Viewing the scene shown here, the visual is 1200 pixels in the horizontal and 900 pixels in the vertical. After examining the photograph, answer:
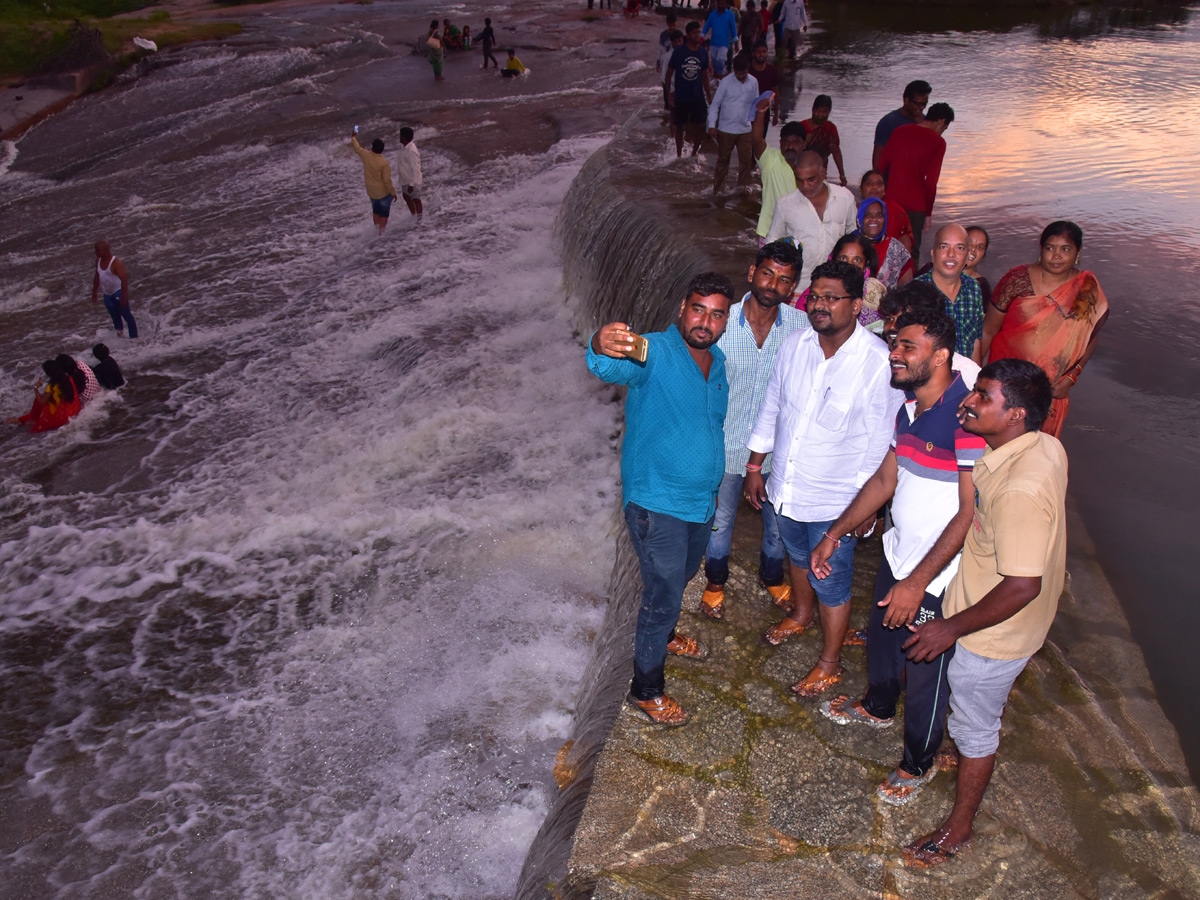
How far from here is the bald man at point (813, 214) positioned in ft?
16.6

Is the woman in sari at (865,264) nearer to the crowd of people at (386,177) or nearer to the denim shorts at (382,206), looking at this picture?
the crowd of people at (386,177)

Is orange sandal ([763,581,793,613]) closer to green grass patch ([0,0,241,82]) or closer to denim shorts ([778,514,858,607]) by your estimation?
denim shorts ([778,514,858,607])

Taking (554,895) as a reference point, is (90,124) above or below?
above

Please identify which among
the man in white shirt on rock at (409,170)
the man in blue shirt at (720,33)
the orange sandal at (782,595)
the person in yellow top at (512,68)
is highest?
the man in blue shirt at (720,33)

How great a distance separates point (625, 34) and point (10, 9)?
747 inches

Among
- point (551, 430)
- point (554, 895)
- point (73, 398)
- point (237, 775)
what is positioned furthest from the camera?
point (73, 398)

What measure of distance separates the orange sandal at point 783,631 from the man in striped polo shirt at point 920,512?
0.76 meters

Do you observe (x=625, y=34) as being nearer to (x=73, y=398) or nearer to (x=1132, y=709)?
(x=73, y=398)

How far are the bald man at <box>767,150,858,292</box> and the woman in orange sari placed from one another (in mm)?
1128

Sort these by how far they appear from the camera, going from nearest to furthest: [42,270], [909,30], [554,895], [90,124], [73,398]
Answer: [554,895] < [73,398] < [42,270] < [90,124] < [909,30]

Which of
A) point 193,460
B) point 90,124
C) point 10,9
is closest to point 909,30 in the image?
point 90,124

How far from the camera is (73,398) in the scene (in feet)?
28.3

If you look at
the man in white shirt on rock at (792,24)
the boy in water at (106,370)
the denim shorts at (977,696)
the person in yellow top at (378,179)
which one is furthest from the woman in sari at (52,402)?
the man in white shirt on rock at (792,24)

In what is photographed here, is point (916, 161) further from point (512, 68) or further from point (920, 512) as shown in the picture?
point (512, 68)
